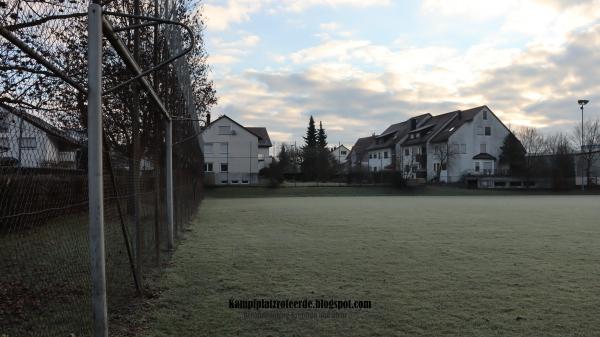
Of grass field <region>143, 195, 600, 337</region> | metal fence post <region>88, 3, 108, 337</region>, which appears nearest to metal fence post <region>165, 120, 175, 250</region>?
grass field <region>143, 195, 600, 337</region>

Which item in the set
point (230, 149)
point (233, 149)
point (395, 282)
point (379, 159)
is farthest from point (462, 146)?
point (395, 282)

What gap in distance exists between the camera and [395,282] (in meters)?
6.57

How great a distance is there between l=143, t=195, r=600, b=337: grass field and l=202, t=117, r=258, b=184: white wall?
1936 inches

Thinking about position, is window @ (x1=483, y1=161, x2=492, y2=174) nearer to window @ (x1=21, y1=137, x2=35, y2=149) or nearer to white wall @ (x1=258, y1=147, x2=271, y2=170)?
white wall @ (x1=258, y1=147, x2=271, y2=170)

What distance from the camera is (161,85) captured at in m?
11.7

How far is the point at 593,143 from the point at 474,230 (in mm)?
53231

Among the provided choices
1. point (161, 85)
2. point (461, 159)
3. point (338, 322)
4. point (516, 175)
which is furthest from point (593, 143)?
point (338, 322)

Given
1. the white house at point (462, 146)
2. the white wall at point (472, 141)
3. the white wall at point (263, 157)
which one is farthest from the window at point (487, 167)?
the white wall at point (263, 157)

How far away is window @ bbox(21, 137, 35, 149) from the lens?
102 inches

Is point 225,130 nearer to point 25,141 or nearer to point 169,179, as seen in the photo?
point 169,179

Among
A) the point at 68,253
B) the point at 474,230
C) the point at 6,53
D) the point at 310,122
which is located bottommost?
the point at 474,230

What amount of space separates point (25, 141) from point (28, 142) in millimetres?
21

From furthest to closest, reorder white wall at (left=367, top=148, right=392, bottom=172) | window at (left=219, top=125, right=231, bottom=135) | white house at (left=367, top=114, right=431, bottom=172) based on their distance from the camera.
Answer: white wall at (left=367, top=148, right=392, bottom=172), white house at (left=367, top=114, right=431, bottom=172), window at (left=219, top=125, right=231, bottom=135)

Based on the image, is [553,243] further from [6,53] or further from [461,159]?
[461,159]
